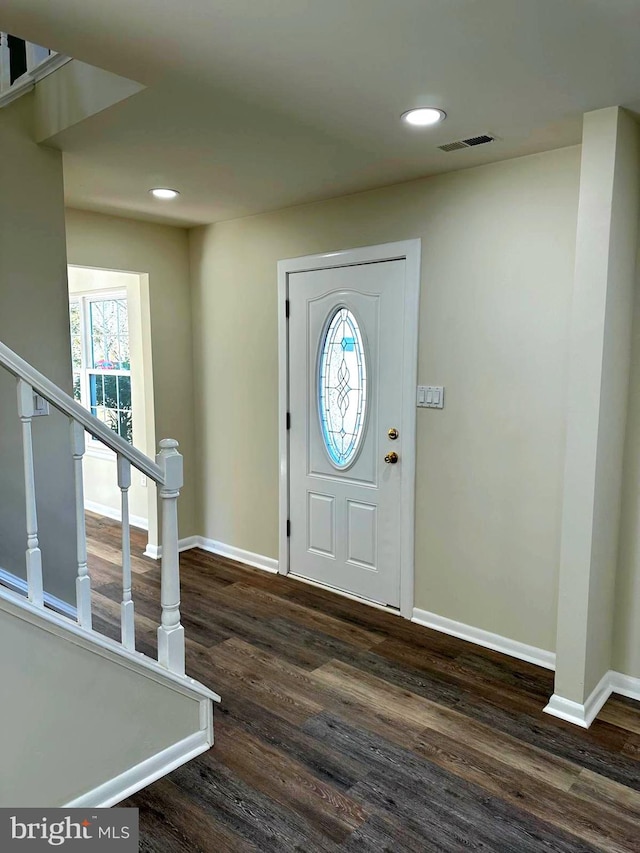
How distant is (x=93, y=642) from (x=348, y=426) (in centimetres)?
209

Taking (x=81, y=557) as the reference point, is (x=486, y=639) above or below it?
below

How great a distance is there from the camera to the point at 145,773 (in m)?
2.15

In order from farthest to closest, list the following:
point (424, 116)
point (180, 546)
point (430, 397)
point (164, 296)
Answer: point (180, 546), point (164, 296), point (430, 397), point (424, 116)

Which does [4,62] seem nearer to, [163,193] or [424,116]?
[163,193]

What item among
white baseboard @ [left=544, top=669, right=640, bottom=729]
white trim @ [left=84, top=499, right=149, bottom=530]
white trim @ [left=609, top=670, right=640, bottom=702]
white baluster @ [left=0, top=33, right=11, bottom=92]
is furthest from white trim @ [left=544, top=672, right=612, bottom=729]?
white baluster @ [left=0, top=33, right=11, bottom=92]

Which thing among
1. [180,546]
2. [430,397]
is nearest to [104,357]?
[180,546]

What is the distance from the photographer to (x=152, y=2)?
156 cm

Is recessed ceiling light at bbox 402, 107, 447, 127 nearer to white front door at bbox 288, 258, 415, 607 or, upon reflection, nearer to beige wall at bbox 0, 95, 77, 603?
white front door at bbox 288, 258, 415, 607

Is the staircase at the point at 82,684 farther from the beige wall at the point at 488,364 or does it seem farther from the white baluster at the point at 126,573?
the beige wall at the point at 488,364

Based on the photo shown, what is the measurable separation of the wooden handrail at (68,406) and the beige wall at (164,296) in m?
2.34

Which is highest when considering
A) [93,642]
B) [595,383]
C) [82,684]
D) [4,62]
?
[4,62]

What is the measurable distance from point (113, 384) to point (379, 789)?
4.36 meters

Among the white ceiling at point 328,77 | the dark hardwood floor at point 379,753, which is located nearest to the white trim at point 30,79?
the white ceiling at point 328,77

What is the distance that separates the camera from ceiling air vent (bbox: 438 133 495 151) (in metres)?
A: 2.57
